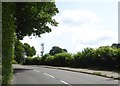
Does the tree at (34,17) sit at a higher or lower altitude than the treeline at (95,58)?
higher

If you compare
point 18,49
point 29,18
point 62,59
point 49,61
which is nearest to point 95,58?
point 29,18

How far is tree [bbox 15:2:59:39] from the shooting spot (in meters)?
29.6

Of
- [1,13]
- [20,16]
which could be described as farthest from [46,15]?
[1,13]

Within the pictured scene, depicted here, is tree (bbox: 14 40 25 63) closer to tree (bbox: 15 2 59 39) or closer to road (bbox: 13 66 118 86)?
tree (bbox: 15 2 59 39)

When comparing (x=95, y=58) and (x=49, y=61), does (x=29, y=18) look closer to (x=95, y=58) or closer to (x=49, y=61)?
(x=95, y=58)

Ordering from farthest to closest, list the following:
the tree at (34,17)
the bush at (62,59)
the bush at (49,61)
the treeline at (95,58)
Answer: the bush at (49,61)
the bush at (62,59)
the treeline at (95,58)
the tree at (34,17)

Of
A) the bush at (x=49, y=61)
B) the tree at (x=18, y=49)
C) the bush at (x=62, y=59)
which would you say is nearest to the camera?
Result: the tree at (x=18, y=49)

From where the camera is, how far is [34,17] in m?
35.4

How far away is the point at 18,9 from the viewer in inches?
1190

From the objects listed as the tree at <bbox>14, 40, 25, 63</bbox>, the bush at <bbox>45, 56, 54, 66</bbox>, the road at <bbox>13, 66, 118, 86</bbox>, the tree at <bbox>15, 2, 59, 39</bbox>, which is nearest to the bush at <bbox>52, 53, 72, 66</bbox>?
the bush at <bbox>45, 56, 54, 66</bbox>

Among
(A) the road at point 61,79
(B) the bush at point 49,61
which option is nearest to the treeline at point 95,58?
(B) the bush at point 49,61

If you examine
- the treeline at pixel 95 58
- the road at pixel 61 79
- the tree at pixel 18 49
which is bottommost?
the road at pixel 61 79

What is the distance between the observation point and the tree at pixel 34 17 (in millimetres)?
29577

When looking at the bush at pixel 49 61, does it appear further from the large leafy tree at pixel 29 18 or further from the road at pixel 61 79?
the road at pixel 61 79
